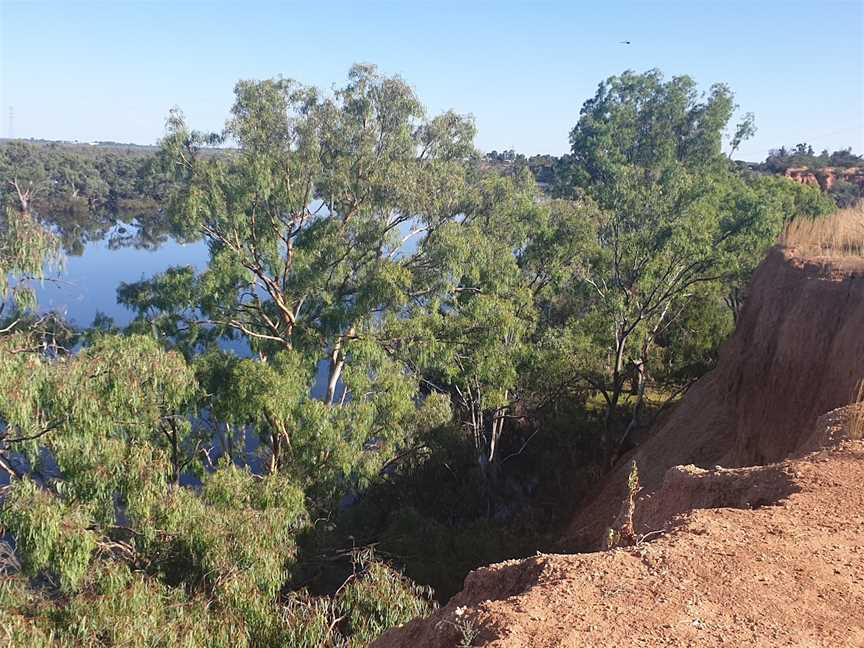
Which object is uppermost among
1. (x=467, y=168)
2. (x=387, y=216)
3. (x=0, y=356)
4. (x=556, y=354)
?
(x=467, y=168)

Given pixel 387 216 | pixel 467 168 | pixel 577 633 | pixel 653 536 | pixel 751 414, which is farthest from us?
pixel 467 168

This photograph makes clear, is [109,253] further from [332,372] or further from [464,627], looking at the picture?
[464,627]

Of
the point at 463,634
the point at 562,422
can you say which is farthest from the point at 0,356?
the point at 562,422

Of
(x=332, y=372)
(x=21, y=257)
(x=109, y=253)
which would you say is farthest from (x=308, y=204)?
(x=109, y=253)

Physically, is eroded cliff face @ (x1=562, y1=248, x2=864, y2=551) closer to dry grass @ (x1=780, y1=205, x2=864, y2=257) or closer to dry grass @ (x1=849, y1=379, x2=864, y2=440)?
dry grass @ (x1=780, y1=205, x2=864, y2=257)

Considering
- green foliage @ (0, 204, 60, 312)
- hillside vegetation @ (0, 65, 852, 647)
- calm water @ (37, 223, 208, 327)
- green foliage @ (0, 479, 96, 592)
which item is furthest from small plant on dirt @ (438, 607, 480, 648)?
calm water @ (37, 223, 208, 327)

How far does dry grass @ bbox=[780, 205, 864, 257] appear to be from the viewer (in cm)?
1107

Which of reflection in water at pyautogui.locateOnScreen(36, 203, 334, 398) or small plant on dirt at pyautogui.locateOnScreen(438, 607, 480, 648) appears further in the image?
reflection in water at pyautogui.locateOnScreen(36, 203, 334, 398)

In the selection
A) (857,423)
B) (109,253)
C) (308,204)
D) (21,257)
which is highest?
(308,204)

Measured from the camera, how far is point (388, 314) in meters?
12.3

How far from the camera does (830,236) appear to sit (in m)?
11.8

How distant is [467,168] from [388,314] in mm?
5171

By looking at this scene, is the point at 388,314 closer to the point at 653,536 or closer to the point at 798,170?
the point at 653,536

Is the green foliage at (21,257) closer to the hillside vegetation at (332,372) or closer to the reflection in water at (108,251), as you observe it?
the hillside vegetation at (332,372)
